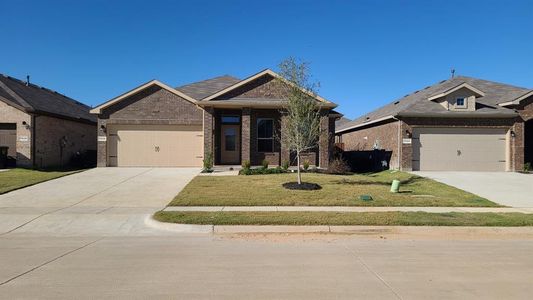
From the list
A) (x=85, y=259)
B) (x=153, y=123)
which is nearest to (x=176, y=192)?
(x=85, y=259)

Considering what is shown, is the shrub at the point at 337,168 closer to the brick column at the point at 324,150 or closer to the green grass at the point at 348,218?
the brick column at the point at 324,150

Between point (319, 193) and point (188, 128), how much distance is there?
1149cm

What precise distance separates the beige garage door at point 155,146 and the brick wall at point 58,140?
3.96m

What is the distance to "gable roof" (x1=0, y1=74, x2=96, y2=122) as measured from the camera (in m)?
22.0

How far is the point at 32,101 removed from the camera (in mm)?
23359

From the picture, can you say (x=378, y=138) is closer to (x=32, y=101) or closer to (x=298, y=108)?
(x=298, y=108)

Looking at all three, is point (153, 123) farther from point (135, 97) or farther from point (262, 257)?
point (262, 257)

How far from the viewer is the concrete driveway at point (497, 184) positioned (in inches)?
537

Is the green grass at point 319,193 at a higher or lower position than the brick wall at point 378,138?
lower

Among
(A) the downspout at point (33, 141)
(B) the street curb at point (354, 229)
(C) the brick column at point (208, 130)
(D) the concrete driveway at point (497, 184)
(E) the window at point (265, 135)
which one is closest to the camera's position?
(B) the street curb at point (354, 229)

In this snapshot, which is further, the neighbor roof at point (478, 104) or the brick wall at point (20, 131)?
the brick wall at point (20, 131)

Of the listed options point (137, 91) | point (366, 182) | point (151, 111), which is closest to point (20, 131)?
point (137, 91)

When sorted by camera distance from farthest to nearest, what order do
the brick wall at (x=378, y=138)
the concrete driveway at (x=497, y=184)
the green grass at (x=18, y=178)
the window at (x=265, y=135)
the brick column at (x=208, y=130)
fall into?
the brick wall at (x=378, y=138) < the window at (x=265, y=135) < the brick column at (x=208, y=130) < the green grass at (x=18, y=178) < the concrete driveway at (x=497, y=184)

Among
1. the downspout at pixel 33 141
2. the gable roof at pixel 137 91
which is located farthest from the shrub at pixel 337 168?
the downspout at pixel 33 141
